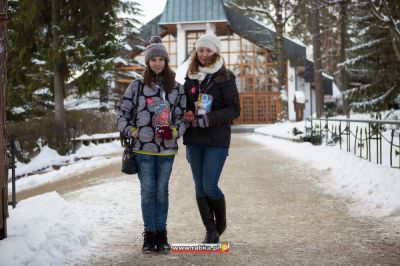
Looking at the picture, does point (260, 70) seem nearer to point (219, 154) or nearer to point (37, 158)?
point (37, 158)

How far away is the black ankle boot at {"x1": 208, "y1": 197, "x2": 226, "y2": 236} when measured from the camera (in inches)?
178

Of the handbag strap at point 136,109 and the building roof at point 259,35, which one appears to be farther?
the building roof at point 259,35

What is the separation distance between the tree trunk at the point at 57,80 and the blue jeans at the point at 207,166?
12.6 m

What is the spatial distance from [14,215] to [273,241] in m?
2.74

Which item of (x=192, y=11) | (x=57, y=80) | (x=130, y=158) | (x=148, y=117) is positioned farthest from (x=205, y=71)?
(x=192, y=11)

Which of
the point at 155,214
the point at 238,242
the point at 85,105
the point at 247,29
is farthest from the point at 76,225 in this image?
the point at 247,29

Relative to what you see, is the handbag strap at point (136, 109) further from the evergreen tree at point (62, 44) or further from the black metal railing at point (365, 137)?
the evergreen tree at point (62, 44)

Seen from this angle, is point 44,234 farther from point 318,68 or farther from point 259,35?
point 259,35

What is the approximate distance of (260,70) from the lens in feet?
129

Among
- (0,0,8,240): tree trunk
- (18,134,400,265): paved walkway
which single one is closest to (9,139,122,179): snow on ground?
(18,134,400,265): paved walkway

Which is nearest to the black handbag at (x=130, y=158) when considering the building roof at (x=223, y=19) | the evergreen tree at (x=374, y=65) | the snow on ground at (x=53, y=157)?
the snow on ground at (x=53, y=157)

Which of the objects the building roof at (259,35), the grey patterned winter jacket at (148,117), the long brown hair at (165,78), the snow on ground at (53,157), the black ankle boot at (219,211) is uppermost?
the building roof at (259,35)

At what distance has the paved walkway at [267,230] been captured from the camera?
420cm

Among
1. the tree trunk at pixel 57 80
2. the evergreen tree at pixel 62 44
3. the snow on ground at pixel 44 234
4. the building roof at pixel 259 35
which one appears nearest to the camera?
the snow on ground at pixel 44 234
